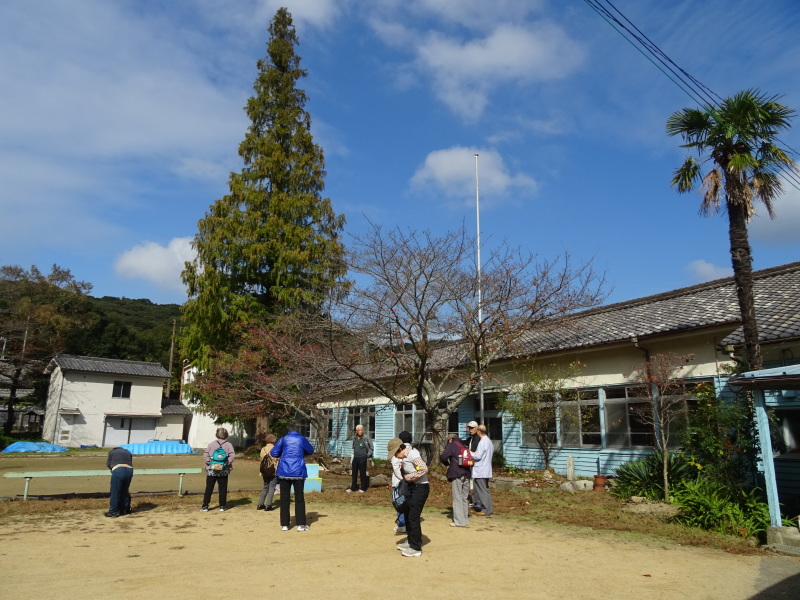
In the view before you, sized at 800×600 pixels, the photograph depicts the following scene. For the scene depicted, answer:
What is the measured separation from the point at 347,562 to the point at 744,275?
822 centimetres

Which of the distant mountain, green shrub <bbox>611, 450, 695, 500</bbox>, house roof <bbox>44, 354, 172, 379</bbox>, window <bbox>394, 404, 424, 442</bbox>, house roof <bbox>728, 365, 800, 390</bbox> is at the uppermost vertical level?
the distant mountain

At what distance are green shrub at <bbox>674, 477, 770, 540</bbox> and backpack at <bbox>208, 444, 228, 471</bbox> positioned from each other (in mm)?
7810

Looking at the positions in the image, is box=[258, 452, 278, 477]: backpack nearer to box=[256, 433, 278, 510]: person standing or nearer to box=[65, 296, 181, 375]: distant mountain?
box=[256, 433, 278, 510]: person standing

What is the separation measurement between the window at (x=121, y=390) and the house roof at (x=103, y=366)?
0.73m

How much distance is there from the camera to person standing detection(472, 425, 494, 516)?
9.96 metres

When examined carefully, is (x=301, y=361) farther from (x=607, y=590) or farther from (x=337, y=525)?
(x=607, y=590)

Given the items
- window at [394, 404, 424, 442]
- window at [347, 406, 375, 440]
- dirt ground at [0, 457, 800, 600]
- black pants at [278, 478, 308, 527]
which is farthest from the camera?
window at [347, 406, 375, 440]

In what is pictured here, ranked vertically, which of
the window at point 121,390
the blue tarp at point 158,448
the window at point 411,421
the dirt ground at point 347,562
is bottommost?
the dirt ground at point 347,562

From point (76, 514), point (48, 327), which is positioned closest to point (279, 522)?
point (76, 514)

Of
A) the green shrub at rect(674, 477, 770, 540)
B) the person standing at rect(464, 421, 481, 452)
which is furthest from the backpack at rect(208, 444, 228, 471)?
the green shrub at rect(674, 477, 770, 540)

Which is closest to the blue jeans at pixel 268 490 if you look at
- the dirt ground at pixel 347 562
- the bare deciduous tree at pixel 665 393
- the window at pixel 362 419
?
the dirt ground at pixel 347 562

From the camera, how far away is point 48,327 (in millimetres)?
39000

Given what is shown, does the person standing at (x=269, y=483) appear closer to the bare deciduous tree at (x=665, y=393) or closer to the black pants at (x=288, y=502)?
the black pants at (x=288, y=502)

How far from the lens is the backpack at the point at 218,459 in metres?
9.91
